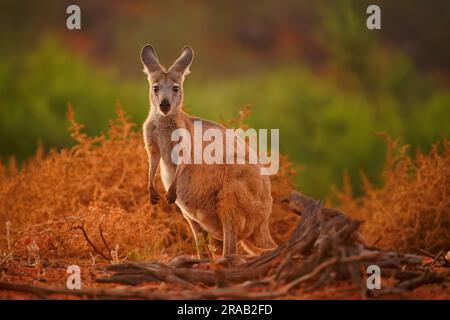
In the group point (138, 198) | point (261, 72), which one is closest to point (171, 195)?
point (138, 198)

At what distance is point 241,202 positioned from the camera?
701 cm

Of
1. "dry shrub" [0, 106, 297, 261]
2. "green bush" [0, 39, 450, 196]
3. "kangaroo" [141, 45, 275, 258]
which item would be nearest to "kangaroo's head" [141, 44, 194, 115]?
"kangaroo" [141, 45, 275, 258]

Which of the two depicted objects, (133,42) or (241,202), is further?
(133,42)

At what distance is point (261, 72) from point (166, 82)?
16515 millimetres

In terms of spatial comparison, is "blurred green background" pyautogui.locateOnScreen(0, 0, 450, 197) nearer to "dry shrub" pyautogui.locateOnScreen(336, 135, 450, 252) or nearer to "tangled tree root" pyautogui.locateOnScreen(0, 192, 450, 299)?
"dry shrub" pyautogui.locateOnScreen(336, 135, 450, 252)

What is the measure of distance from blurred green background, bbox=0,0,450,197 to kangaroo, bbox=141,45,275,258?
6.01 ft

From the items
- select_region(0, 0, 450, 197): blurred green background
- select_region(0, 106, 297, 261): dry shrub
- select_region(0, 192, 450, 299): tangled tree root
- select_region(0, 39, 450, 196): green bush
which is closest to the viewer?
select_region(0, 192, 450, 299): tangled tree root

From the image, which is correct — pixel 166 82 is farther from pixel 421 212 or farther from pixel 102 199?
pixel 421 212

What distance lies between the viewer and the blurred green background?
48.0 feet

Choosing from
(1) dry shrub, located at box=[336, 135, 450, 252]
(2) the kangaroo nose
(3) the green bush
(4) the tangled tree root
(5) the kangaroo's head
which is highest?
(3) the green bush

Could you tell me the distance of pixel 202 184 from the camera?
7.12m

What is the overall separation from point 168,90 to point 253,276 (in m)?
2.11
